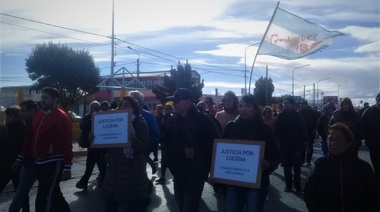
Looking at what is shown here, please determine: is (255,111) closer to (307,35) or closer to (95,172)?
(95,172)

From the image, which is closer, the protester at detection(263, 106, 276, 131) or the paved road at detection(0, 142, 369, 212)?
the paved road at detection(0, 142, 369, 212)

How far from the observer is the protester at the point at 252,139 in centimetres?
489

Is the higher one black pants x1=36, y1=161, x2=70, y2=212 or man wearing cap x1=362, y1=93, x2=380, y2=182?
man wearing cap x1=362, y1=93, x2=380, y2=182

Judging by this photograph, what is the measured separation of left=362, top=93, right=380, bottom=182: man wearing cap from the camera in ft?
25.8

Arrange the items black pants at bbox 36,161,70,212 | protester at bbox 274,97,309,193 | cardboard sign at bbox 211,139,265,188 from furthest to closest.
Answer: protester at bbox 274,97,309,193
black pants at bbox 36,161,70,212
cardboard sign at bbox 211,139,265,188

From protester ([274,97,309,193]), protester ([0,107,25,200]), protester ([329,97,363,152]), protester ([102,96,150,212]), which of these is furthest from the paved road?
protester ([102,96,150,212])

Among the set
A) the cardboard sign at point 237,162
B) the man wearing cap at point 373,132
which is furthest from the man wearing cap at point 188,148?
the man wearing cap at point 373,132

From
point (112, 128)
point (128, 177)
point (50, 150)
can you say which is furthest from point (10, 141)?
point (128, 177)

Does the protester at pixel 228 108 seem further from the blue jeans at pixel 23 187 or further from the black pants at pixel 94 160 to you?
the blue jeans at pixel 23 187

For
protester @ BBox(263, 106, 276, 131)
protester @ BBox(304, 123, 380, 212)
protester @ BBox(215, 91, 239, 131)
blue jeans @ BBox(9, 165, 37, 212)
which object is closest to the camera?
protester @ BBox(304, 123, 380, 212)

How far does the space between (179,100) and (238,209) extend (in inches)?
56.8

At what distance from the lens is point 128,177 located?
4.98m

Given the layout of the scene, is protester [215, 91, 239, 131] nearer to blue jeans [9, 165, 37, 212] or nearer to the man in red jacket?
the man in red jacket

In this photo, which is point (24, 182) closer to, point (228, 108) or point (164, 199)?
point (164, 199)
